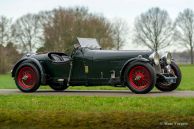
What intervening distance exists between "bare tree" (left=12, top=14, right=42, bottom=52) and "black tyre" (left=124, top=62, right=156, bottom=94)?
6034 centimetres

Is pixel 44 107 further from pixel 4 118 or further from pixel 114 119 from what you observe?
pixel 114 119

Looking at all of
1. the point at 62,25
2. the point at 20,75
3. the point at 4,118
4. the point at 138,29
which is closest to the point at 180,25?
the point at 138,29

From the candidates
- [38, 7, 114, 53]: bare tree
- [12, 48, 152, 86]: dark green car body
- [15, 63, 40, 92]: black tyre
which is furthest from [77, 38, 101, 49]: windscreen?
[38, 7, 114, 53]: bare tree

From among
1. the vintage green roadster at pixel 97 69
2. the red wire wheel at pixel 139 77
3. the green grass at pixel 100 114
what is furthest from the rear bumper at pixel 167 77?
the green grass at pixel 100 114

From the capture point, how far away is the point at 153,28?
93875 millimetres

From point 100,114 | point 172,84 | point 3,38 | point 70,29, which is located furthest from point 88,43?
point 3,38

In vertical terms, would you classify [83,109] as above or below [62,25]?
below

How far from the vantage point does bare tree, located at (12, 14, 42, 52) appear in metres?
76.1

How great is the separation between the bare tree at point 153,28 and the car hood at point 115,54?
74.5 m

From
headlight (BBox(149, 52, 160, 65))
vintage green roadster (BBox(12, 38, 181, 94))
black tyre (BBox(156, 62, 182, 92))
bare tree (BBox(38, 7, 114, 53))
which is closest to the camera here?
vintage green roadster (BBox(12, 38, 181, 94))

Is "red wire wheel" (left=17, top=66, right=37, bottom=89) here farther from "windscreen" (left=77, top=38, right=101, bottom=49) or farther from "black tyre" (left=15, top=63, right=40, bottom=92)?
"windscreen" (left=77, top=38, right=101, bottom=49)

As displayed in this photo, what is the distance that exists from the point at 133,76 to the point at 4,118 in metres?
5.63

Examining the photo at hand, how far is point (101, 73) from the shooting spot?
14.0 m

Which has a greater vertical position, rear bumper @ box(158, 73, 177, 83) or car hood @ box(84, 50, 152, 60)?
car hood @ box(84, 50, 152, 60)
